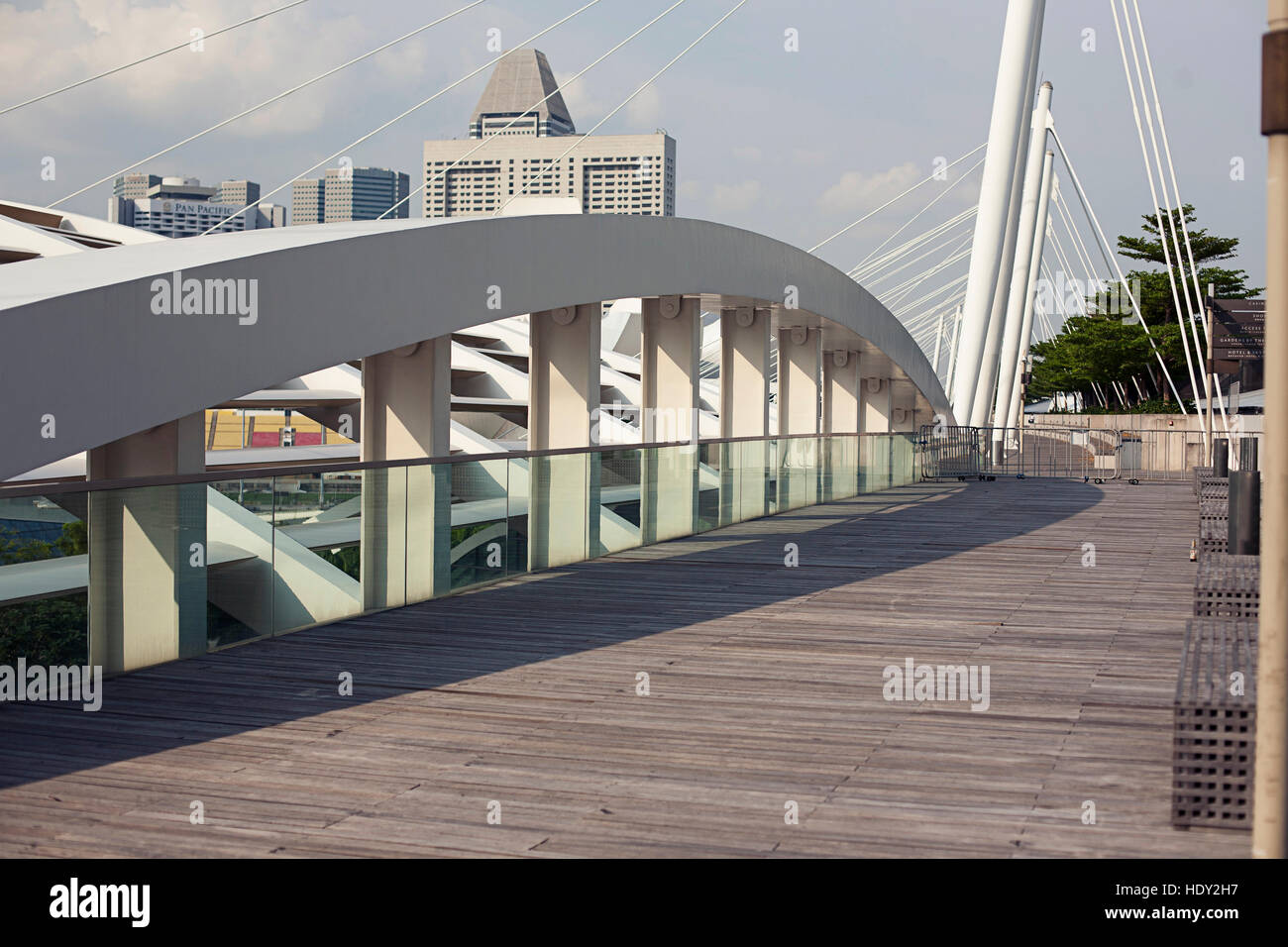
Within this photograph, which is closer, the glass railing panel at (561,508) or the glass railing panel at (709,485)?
the glass railing panel at (561,508)

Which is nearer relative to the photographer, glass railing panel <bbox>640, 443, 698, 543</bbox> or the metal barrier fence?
glass railing panel <bbox>640, 443, 698, 543</bbox>

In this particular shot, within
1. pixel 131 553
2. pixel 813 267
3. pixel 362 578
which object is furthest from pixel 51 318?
pixel 813 267

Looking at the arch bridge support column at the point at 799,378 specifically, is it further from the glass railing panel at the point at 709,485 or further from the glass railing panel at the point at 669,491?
the glass railing panel at the point at 669,491

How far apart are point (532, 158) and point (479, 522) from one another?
306 feet

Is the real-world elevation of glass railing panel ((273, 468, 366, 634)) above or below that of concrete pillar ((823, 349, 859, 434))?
below

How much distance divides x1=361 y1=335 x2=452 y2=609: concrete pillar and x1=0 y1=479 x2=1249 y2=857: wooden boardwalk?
1.21 feet

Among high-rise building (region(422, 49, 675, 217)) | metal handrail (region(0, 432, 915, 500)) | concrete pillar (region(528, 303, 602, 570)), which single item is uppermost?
high-rise building (region(422, 49, 675, 217))

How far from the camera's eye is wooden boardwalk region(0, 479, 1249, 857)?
524cm

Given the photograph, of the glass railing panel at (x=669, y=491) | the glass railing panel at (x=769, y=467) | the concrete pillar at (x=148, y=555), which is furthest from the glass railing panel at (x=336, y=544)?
the glass railing panel at (x=769, y=467)

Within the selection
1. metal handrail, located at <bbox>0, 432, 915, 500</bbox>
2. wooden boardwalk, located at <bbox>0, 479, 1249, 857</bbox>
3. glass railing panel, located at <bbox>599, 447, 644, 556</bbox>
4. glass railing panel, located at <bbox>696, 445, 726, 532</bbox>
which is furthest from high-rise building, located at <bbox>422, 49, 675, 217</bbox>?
wooden boardwalk, located at <bbox>0, 479, 1249, 857</bbox>

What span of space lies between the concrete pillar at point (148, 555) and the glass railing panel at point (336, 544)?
716 millimetres

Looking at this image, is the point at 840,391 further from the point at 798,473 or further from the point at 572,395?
the point at 572,395

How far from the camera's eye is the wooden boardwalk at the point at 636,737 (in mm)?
5242

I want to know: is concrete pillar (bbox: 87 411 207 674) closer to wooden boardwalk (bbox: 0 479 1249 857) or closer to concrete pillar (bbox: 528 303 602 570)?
wooden boardwalk (bbox: 0 479 1249 857)
